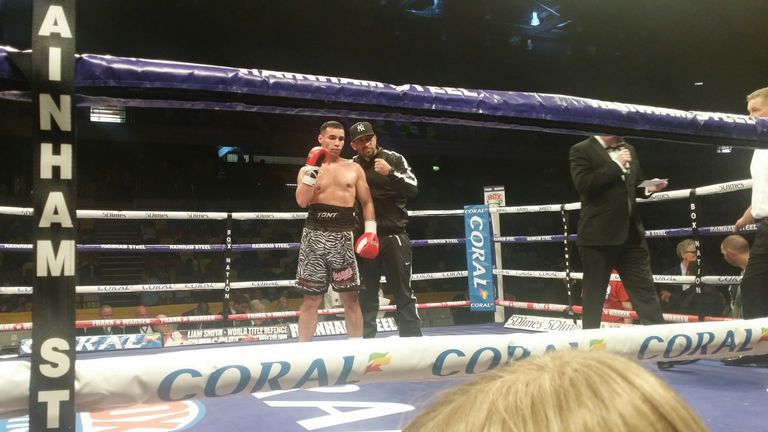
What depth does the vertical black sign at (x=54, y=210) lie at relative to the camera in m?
0.83

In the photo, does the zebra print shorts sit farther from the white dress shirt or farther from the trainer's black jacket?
the white dress shirt

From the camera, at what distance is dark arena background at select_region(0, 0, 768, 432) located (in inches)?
325

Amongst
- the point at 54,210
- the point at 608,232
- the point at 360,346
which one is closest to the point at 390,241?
the point at 608,232

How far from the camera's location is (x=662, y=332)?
1.26 meters

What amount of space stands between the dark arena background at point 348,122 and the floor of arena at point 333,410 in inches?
205

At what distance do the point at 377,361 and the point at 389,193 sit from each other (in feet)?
7.10

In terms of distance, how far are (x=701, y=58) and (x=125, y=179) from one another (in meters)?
9.65

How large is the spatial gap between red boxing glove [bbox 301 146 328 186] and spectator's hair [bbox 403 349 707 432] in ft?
7.08

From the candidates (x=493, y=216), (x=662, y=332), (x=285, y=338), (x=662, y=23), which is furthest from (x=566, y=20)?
(x=662, y=332)

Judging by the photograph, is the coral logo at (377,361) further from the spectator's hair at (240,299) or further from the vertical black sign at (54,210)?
the spectator's hair at (240,299)

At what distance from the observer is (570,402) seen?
299 millimetres

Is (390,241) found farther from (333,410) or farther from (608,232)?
(333,410)

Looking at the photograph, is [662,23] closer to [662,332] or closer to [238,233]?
[238,233]

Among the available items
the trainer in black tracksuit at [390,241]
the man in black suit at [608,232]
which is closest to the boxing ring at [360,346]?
the man in black suit at [608,232]
